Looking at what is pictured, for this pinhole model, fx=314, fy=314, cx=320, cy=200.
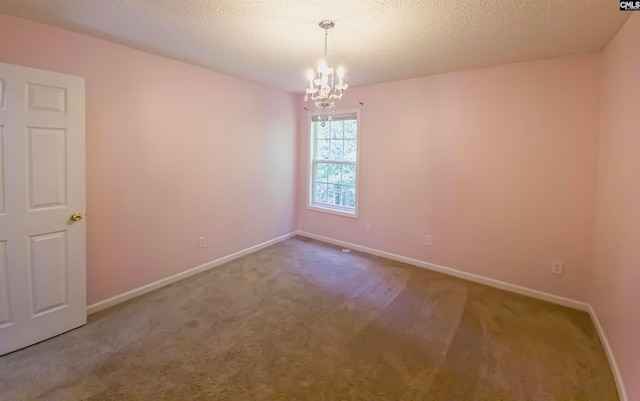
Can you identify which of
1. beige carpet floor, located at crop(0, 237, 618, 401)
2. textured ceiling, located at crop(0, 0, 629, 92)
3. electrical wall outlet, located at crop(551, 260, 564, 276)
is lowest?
beige carpet floor, located at crop(0, 237, 618, 401)

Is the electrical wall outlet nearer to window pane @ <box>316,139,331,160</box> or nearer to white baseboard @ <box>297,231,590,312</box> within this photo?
white baseboard @ <box>297,231,590,312</box>

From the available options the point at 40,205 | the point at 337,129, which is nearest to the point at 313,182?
the point at 337,129

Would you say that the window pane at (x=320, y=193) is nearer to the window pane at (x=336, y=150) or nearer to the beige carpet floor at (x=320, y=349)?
the window pane at (x=336, y=150)

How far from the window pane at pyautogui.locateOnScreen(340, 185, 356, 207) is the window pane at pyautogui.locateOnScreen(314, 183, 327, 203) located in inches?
13.1

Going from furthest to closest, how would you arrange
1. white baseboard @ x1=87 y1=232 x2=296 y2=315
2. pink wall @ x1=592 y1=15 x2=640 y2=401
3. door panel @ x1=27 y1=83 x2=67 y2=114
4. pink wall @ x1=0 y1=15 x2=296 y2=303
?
1. white baseboard @ x1=87 y1=232 x2=296 y2=315
2. pink wall @ x1=0 y1=15 x2=296 y2=303
3. door panel @ x1=27 y1=83 x2=67 y2=114
4. pink wall @ x1=592 y1=15 x2=640 y2=401

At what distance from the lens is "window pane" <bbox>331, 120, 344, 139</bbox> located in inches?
182

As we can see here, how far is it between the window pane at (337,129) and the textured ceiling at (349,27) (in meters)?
1.44

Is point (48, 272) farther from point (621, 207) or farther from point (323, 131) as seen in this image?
point (621, 207)

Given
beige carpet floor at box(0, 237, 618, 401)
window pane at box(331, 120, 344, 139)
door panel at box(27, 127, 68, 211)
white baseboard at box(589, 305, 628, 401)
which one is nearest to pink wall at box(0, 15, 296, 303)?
door panel at box(27, 127, 68, 211)

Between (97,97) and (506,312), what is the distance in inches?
158

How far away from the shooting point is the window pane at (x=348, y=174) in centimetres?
457

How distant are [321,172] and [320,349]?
3085mm

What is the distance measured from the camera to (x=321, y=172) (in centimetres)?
495

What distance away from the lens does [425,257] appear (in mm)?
3893
